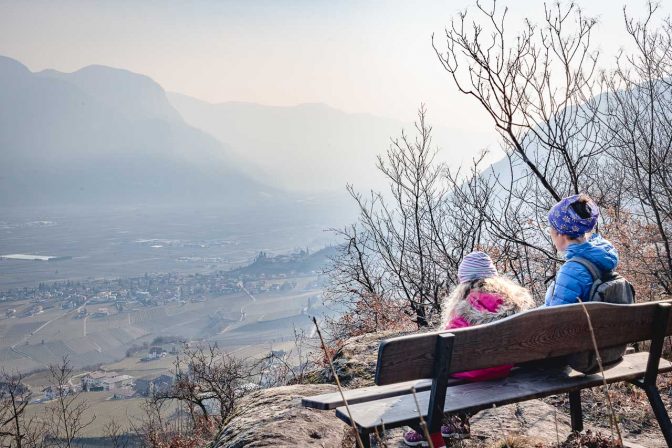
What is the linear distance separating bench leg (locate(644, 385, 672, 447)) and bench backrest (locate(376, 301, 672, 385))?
340mm

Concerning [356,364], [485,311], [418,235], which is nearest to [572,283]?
[485,311]

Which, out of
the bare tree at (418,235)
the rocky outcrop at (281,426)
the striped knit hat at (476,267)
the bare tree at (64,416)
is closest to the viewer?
the striped knit hat at (476,267)

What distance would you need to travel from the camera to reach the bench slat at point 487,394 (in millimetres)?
2543

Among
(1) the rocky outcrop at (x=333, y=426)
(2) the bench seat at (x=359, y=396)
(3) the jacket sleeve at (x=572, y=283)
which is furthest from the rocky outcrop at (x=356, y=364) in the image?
(3) the jacket sleeve at (x=572, y=283)

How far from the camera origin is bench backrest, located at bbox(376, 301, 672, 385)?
2316mm

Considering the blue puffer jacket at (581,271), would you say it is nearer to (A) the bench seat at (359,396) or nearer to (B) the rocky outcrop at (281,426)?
(A) the bench seat at (359,396)

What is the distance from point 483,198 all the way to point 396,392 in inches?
299

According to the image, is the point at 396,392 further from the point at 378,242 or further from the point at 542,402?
the point at 378,242

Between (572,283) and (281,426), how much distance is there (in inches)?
74.1

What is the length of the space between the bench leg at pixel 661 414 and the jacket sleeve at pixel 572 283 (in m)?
0.66

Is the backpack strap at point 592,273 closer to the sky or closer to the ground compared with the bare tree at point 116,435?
closer to the sky

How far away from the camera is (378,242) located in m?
11.9

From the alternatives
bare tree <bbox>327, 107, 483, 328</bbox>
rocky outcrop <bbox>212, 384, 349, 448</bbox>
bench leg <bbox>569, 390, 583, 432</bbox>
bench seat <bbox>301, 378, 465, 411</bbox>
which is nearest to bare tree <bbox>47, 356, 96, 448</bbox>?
bare tree <bbox>327, 107, 483, 328</bbox>

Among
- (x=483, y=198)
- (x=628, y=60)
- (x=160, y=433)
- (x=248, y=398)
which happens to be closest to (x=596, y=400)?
(x=248, y=398)
